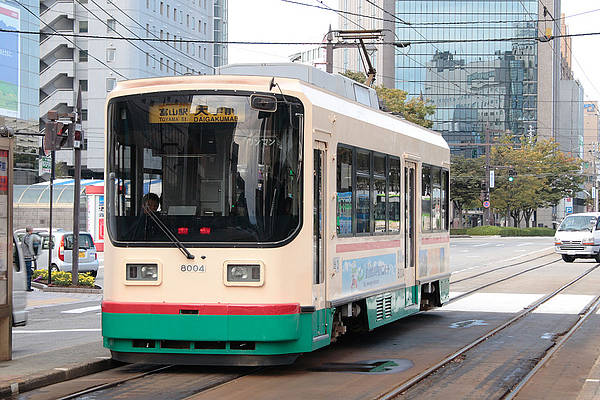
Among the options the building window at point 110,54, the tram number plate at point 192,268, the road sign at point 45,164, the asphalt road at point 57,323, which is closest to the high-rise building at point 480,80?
the building window at point 110,54

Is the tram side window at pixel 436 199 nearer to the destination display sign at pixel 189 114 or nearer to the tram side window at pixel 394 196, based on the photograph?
the tram side window at pixel 394 196

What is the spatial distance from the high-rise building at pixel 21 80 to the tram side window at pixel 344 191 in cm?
5226

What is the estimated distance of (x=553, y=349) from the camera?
12828 millimetres

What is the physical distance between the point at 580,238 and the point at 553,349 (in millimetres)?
25973

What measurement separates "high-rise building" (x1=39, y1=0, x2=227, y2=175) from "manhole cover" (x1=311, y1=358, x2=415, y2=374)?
68.8 metres

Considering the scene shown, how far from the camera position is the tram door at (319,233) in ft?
34.3

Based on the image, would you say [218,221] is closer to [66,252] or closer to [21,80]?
[66,252]

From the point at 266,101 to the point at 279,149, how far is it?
0.50 metres

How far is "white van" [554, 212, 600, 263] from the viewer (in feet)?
123

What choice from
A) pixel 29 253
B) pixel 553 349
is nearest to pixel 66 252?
pixel 29 253

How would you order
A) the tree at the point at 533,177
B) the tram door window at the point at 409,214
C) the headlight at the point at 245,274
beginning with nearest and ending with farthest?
1. the headlight at the point at 245,274
2. the tram door window at the point at 409,214
3. the tree at the point at 533,177

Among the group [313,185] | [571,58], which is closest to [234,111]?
[313,185]

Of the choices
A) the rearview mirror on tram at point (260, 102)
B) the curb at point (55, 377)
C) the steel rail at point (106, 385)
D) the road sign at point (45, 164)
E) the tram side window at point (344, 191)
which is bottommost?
the steel rail at point (106, 385)

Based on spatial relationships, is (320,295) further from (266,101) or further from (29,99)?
(29,99)
